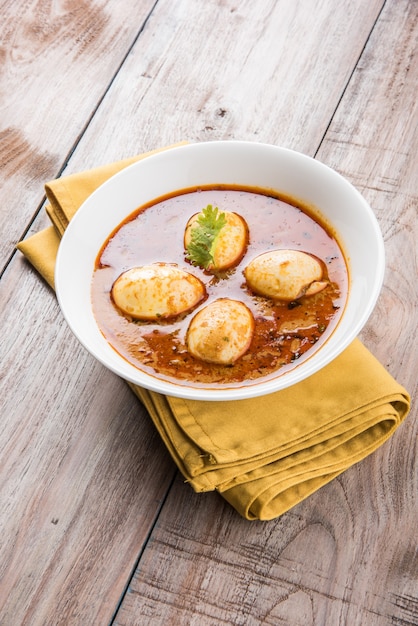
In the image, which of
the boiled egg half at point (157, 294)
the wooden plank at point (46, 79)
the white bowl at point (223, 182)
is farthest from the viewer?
the wooden plank at point (46, 79)

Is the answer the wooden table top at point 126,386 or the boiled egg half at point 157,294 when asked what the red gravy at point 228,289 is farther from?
the wooden table top at point 126,386

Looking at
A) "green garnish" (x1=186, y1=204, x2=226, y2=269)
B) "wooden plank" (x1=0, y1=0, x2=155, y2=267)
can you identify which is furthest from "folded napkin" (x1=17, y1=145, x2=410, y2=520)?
"wooden plank" (x1=0, y1=0, x2=155, y2=267)

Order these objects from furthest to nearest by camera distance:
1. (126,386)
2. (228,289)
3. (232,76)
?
(232,76), (126,386), (228,289)

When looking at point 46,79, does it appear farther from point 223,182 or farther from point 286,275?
point 286,275

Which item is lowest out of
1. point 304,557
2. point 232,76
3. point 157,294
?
point 304,557

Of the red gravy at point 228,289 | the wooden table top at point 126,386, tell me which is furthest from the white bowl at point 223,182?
the wooden table top at point 126,386

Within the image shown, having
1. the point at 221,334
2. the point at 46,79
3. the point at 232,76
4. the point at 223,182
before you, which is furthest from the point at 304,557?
the point at 46,79
